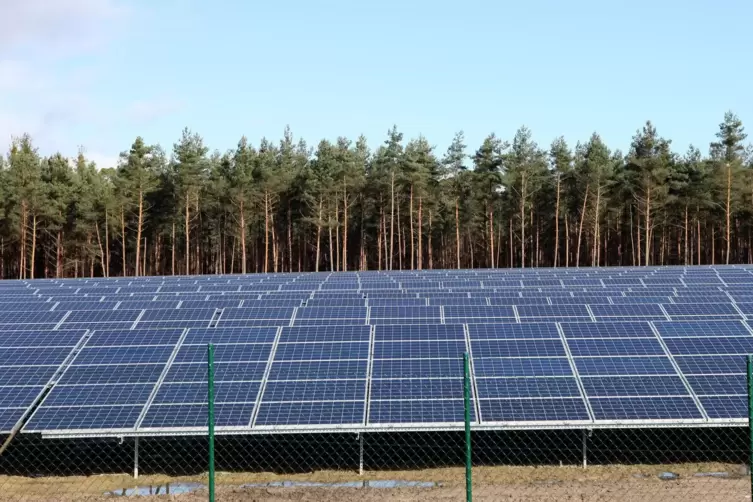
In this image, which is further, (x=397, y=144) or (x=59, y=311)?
(x=397, y=144)

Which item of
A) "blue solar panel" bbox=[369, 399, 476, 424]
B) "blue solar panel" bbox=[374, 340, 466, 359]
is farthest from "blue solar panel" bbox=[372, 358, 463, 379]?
"blue solar panel" bbox=[369, 399, 476, 424]

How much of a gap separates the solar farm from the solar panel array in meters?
0.04

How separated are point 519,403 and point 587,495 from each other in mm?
2312

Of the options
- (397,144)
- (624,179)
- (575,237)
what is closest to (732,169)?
(624,179)

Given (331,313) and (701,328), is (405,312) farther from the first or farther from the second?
(701,328)

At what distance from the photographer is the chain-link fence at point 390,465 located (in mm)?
11875

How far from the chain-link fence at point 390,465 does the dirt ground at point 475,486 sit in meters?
0.03

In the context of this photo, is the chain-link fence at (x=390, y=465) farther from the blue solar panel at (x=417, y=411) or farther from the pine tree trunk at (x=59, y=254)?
the pine tree trunk at (x=59, y=254)

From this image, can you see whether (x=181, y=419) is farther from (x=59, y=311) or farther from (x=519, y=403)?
(x=59, y=311)

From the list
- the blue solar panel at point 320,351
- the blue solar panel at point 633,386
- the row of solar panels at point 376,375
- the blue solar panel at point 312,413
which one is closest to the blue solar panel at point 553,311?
the row of solar panels at point 376,375

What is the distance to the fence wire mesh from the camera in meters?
11.9

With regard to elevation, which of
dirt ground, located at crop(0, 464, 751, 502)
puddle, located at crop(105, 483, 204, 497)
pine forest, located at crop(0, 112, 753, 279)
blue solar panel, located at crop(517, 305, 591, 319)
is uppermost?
pine forest, located at crop(0, 112, 753, 279)

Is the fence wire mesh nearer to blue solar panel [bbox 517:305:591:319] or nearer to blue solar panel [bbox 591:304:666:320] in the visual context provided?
blue solar panel [bbox 517:305:591:319]

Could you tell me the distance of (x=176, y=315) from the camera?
18703 millimetres
